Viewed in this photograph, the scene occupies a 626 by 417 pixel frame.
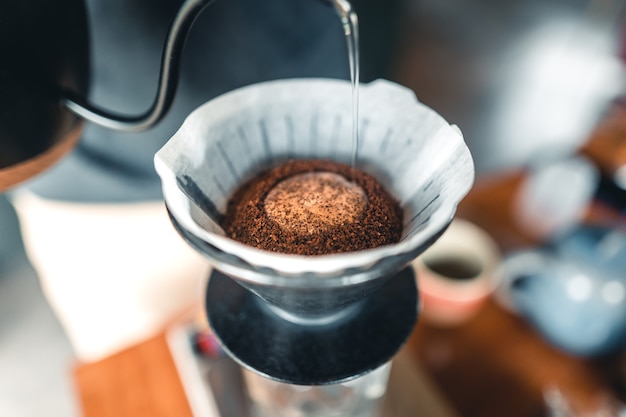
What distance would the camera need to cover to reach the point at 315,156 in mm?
490

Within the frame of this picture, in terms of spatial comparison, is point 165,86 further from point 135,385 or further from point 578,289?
point 578,289

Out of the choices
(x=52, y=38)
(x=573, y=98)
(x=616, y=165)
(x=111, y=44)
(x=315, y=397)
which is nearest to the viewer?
(x=52, y=38)

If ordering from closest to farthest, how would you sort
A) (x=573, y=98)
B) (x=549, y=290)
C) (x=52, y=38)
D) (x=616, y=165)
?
(x=52, y=38) < (x=549, y=290) < (x=616, y=165) < (x=573, y=98)

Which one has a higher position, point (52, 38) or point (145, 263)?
point (52, 38)

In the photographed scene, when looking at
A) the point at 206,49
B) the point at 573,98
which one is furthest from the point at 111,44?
the point at 573,98

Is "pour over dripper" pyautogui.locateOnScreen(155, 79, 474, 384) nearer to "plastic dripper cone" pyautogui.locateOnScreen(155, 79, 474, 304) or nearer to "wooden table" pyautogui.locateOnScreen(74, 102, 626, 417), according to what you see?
"plastic dripper cone" pyautogui.locateOnScreen(155, 79, 474, 304)

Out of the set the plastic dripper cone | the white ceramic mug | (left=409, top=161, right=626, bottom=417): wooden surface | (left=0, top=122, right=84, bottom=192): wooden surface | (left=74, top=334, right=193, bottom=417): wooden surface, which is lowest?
(left=74, top=334, right=193, bottom=417): wooden surface

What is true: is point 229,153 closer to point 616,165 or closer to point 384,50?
point 384,50

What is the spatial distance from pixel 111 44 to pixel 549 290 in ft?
2.76

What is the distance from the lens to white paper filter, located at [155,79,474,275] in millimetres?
406

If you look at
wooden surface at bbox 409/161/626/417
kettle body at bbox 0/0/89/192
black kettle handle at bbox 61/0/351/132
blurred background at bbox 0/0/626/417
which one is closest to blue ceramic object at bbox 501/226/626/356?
wooden surface at bbox 409/161/626/417

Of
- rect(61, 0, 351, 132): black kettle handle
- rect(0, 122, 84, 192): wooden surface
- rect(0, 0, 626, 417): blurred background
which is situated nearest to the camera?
rect(61, 0, 351, 132): black kettle handle

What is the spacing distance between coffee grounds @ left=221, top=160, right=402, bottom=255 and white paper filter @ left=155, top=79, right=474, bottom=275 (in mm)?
18

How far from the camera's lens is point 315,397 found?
55cm
